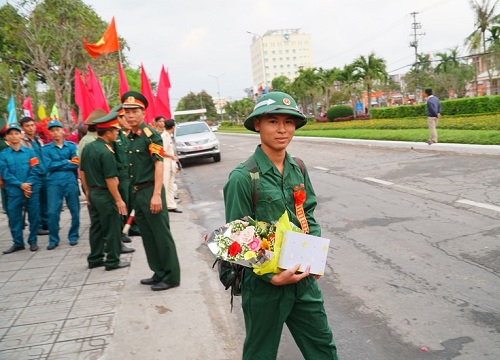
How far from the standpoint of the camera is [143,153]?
4.31 meters

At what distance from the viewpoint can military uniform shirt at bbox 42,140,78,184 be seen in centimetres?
628

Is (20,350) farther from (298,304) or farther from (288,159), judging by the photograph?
(288,159)

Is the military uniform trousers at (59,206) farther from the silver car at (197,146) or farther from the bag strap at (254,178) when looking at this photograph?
the silver car at (197,146)

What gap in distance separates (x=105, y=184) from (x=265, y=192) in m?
3.53

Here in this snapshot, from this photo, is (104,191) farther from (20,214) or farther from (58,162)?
(20,214)

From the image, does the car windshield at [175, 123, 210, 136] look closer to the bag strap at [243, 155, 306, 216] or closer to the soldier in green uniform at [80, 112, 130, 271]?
the soldier in green uniform at [80, 112, 130, 271]

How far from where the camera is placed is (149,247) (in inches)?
177

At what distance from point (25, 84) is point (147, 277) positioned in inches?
900

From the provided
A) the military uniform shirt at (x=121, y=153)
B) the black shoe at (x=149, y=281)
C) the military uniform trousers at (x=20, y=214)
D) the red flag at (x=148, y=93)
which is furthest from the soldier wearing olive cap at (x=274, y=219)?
the red flag at (x=148, y=93)

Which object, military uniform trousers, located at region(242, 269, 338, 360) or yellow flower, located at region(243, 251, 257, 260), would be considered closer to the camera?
yellow flower, located at region(243, 251, 257, 260)

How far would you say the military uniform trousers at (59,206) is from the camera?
6273 mm

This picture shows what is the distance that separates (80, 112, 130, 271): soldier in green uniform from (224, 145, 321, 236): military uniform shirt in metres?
3.19

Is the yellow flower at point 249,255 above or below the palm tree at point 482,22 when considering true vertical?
below

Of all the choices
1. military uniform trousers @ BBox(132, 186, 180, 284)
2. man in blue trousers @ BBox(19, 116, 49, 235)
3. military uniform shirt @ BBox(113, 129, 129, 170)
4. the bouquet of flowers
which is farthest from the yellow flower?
man in blue trousers @ BBox(19, 116, 49, 235)
